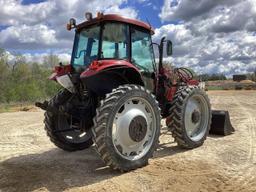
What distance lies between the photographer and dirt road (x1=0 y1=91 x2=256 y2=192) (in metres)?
5.82

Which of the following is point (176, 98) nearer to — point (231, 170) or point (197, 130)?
point (197, 130)

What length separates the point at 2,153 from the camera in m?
8.38

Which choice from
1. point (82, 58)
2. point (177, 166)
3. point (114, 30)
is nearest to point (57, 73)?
point (82, 58)

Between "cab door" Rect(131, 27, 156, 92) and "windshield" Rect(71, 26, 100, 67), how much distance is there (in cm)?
70

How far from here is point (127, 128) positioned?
668 centimetres

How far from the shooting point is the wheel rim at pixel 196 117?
8.67 metres

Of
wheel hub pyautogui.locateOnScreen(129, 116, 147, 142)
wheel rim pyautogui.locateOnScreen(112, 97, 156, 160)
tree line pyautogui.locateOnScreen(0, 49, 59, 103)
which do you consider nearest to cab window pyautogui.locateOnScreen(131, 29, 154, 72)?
wheel rim pyautogui.locateOnScreen(112, 97, 156, 160)

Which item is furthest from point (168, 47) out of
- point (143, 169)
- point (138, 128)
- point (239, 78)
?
point (239, 78)

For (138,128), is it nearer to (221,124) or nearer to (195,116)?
(195,116)

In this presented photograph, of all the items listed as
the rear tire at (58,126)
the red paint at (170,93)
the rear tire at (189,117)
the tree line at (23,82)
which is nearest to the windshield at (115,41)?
the rear tire at (58,126)

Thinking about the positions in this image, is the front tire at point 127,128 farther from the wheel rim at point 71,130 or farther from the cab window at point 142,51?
the wheel rim at point 71,130

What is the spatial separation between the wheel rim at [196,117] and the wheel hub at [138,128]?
5.98 ft

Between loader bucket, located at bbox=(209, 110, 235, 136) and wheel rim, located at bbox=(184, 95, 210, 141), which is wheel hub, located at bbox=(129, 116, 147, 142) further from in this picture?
loader bucket, located at bbox=(209, 110, 235, 136)

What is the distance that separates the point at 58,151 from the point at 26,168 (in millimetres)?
1514
